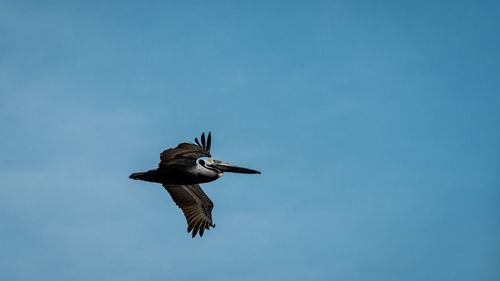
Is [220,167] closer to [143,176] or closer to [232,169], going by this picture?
[232,169]

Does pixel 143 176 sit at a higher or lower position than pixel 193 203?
lower

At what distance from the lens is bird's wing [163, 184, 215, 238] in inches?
1123

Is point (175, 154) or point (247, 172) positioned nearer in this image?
point (175, 154)

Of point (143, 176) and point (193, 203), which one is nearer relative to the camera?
point (143, 176)

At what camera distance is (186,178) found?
87.2ft

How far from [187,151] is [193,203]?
12.2ft

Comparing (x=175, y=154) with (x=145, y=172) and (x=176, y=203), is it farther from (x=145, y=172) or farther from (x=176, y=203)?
(x=176, y=203)

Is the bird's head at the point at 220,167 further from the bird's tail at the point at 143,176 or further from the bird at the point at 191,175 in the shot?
the bird's tail at the point at 143,176

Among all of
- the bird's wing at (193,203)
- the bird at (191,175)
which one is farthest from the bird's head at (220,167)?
the bird's wing at (193,203)

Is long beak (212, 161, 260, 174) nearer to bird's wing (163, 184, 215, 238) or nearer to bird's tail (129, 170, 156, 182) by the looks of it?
bird's wing (163, 184, 215, 238)

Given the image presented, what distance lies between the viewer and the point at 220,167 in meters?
27.8

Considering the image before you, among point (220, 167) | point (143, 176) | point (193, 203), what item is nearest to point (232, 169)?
point (220, 167)

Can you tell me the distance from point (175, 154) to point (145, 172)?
1476mm

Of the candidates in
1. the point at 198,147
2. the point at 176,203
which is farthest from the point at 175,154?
the point at 176,203
